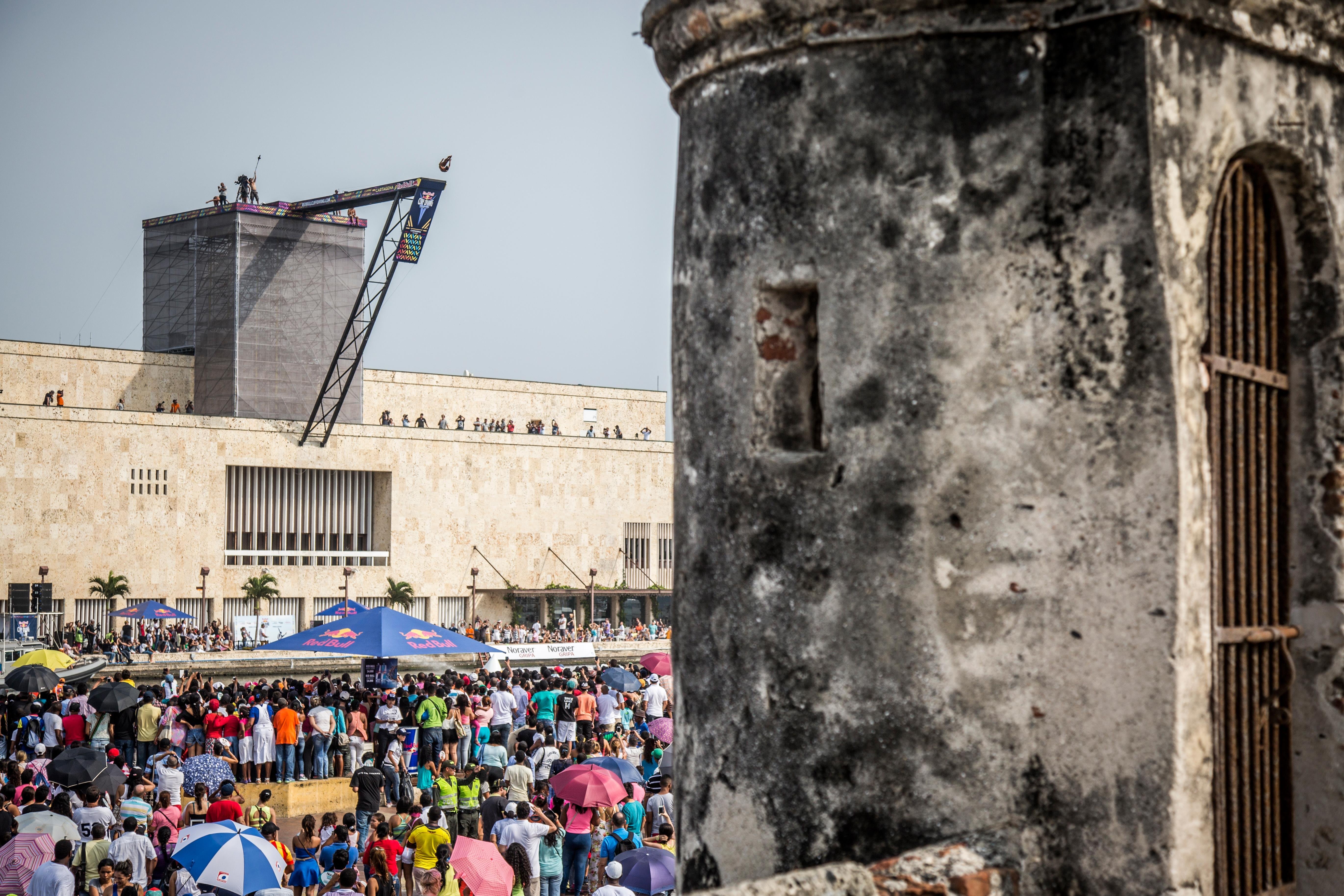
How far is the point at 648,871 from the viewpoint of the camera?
32.3 ft

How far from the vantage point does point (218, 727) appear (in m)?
17.6

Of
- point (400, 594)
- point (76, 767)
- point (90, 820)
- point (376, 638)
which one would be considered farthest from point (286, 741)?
point (400, 594)

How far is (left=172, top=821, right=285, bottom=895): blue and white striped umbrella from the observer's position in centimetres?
953

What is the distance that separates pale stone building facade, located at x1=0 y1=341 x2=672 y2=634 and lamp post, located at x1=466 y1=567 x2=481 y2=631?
46cm

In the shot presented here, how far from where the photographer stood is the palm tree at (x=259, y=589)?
52.5m

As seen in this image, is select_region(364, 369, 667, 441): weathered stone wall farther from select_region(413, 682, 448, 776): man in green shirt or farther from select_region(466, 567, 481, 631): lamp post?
select_region(413, 682, 448, 776): man in green shirt

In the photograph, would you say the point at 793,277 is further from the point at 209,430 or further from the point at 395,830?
the point at 209,430

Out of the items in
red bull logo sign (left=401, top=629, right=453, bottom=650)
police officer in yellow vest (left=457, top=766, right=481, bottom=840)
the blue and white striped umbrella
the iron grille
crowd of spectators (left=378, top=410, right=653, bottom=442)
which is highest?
crowd of spectators (left=378, top=410, right=653, bottom=442)

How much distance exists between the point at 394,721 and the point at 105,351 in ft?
155

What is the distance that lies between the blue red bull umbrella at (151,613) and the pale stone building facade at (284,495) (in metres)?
4.16

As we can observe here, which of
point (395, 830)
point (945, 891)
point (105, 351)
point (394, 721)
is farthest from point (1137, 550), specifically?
point (105, 351)

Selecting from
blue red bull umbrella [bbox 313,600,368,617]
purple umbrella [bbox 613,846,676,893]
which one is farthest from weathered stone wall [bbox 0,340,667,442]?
purple umbrella [bbox 613,846,676,893]

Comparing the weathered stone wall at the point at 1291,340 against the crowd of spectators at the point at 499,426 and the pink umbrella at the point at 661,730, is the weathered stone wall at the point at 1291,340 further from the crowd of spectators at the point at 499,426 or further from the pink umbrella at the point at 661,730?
the crowd of spectators at the point at 499,426

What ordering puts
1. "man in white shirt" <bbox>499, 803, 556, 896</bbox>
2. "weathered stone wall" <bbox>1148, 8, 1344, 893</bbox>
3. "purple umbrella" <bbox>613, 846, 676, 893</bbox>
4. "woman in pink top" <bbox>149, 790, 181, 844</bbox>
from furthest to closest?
Result: 1. "woman in pink top" <bbox>149, 790, 181, 844</bbox>
2. "man in white shirt" <bbox>499, 803, 556, 896</bbox>
3. "purple umbrella" <bbox>613, 846, 676, 893</bbox>
4. "weathered stone wall" <bbox>1148, 8, 1344, 893</bbox>
